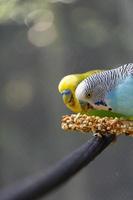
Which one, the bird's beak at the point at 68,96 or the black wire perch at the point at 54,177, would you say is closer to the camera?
the black wire perch at the point at 54,177

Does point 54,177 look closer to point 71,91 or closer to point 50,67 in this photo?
point 71,91

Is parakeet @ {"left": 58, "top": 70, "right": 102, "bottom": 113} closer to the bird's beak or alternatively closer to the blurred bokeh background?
the bird's beak

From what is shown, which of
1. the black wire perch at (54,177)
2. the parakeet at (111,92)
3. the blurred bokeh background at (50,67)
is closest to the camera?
the black wire perch at (54,177)

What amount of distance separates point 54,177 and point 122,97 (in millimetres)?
142

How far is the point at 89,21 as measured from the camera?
1035mm

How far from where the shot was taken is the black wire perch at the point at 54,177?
47 centimetres

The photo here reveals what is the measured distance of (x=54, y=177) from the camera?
0.52 meters

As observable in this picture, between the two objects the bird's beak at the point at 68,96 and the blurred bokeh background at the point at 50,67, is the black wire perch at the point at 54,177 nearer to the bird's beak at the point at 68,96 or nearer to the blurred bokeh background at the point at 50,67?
the bird's beak at the point at 68,96

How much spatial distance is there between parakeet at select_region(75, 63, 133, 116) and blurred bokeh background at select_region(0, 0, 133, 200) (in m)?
0.31

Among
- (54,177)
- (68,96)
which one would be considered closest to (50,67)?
Result: (68,96)

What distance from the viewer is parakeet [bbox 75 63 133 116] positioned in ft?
1.89

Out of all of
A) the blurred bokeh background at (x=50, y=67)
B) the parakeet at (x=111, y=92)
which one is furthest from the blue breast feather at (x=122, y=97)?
the blurred bokeh background at (x=50, y=67)

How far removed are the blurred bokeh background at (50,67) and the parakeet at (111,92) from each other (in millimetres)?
314

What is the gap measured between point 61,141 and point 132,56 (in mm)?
310
